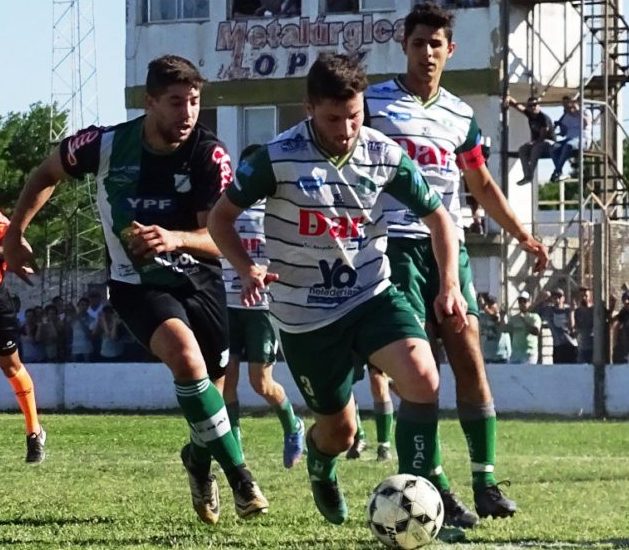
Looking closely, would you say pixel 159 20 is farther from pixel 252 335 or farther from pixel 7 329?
pixel 7 329

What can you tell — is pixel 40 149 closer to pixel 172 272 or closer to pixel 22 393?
pixel 22 393

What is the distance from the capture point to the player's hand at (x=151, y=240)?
24.2ft

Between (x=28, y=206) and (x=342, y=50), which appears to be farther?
(x=342, y=50)

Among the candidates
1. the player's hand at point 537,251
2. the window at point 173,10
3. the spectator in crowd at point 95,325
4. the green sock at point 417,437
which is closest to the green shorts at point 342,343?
the green sock at point 417,437

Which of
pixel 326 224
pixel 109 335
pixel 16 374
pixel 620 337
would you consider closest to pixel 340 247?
pixel 326 224

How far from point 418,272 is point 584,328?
15267mm

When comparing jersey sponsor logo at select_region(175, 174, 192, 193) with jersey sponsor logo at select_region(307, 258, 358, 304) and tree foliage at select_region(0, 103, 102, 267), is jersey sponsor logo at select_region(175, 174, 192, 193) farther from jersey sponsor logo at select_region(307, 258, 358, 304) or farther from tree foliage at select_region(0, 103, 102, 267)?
tree foliage at select_region(0, 103, 102, 267)

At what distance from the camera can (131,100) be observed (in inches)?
1432

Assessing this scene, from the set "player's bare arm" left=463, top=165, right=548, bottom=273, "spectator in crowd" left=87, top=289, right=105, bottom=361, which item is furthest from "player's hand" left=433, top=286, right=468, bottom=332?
"spectator in crowd" left=87, top=289, right=105, bottom=361

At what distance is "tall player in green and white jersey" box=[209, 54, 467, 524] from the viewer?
7.18m

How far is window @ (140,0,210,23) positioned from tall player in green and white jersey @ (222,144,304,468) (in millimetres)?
23045

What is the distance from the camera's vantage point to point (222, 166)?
8078 mm

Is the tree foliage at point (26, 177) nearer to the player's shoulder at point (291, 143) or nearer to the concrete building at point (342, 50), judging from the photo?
the concrete building at point (342, 50)

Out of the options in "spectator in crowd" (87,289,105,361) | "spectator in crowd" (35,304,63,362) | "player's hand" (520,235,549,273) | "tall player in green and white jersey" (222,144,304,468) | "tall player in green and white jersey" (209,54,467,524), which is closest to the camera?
"tall player in green and white jersey" (209,54,467,524)
